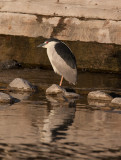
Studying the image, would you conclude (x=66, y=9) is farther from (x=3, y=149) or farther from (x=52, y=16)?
(x=3, y=149)

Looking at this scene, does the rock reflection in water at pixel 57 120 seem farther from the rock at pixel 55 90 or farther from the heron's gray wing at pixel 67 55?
the heron's gray wing at pixel 67 55

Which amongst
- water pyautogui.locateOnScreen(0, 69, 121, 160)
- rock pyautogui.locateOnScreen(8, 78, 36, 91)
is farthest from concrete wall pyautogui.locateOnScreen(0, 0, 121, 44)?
rock pyautogui.locateOnScreen(8, 78, 36, 91)

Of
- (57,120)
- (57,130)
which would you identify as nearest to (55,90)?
(57,120)

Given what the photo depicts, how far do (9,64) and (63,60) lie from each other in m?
2.55

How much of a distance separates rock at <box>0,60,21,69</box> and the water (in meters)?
3.22

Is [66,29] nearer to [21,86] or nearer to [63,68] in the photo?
[63,68]

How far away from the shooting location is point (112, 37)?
13.0 m

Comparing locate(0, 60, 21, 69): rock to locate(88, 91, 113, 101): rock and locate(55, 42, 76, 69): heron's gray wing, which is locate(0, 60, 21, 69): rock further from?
locate(88, 91, 113, 101): rock

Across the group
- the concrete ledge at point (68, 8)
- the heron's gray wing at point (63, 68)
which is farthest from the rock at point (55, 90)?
the concrete ledge at point (68, 8)

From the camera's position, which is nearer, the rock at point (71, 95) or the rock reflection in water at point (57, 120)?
the rock reflection in water at point (57, 120)

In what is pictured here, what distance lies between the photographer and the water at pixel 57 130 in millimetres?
6102

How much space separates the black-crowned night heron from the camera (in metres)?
11.4

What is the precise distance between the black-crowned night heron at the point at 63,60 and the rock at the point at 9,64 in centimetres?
197

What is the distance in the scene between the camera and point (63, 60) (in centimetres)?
1154
